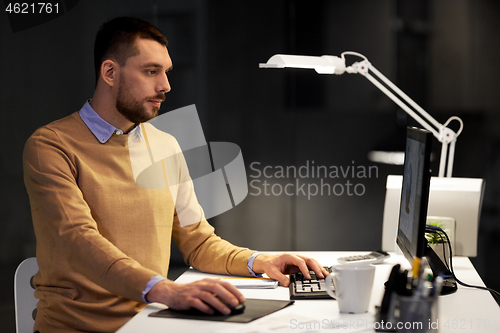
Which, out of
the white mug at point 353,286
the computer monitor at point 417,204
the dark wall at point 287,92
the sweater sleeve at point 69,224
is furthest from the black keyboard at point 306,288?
the dark wall at point 287,92

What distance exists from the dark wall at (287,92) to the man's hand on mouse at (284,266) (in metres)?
1.41

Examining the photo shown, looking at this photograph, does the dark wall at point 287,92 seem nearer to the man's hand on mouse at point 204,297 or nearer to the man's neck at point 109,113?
the man's neck at point 109,113

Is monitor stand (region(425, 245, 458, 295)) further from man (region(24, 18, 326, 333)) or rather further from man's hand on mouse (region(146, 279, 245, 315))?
man's hand on mouse (region(146, 279, 245, 315))

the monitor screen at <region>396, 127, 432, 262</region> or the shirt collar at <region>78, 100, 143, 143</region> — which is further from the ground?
the shirt collar at <region>78, 100, 143, 143</region>

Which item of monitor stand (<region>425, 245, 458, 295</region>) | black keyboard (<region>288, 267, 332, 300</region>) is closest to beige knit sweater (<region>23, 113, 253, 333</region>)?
black keyboard (<region>288, 267, 332, 300</region>)

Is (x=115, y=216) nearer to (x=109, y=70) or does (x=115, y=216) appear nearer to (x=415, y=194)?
(x=109, y=70)

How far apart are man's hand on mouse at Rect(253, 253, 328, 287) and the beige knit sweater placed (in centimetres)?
7

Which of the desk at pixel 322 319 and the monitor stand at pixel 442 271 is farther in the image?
the monitor stand at pixel 442 271

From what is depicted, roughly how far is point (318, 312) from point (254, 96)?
1.90 m

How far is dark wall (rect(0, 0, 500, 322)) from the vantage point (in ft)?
9.00

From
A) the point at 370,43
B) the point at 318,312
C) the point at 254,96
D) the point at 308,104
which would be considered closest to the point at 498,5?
the point at 370,43

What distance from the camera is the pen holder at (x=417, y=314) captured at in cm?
78

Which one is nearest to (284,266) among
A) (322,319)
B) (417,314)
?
(322,319)

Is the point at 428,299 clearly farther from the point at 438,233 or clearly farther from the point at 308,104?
the point at 308,104
